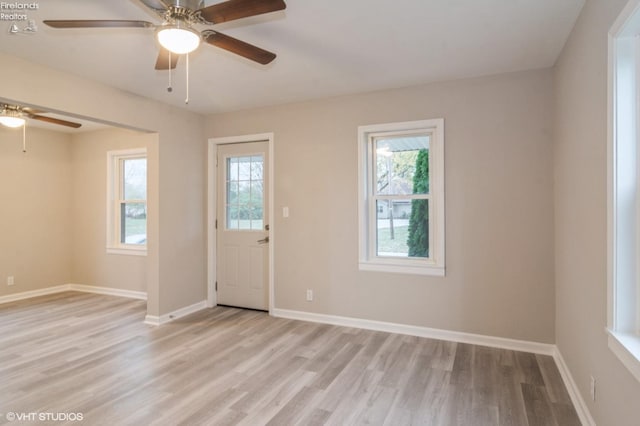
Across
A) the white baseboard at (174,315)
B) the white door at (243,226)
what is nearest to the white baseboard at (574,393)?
the white door at (243,226)

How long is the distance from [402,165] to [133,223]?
417cm

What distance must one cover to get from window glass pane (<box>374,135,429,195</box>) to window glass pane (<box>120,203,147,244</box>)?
3649 millimetres

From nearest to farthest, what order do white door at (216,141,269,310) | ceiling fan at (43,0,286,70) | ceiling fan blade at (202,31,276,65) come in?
ceiling fan at (43,0,286,70)
ceiling fan blade at (202,31,276,65)
white door at (216,141,269,310)

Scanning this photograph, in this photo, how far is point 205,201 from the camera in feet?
15.3

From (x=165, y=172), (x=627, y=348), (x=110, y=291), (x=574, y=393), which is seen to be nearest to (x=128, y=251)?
(x=110, y=291)

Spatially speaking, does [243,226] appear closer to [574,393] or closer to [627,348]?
[574,393]

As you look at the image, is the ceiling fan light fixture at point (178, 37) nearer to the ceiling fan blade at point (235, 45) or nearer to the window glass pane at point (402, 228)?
the ceiling fan blade at point (235, 45)

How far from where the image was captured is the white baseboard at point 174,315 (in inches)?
156

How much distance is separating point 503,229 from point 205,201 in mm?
3563

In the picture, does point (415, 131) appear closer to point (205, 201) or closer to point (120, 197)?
point (205, 201)

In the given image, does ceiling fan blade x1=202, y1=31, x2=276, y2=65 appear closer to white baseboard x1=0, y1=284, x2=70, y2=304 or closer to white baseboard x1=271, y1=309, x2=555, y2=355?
white baseboard x1=271, y1=309, x2=555, y2=355

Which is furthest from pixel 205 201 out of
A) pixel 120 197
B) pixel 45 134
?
pixel 45 134

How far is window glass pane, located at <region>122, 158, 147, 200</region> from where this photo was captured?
17.3ft
